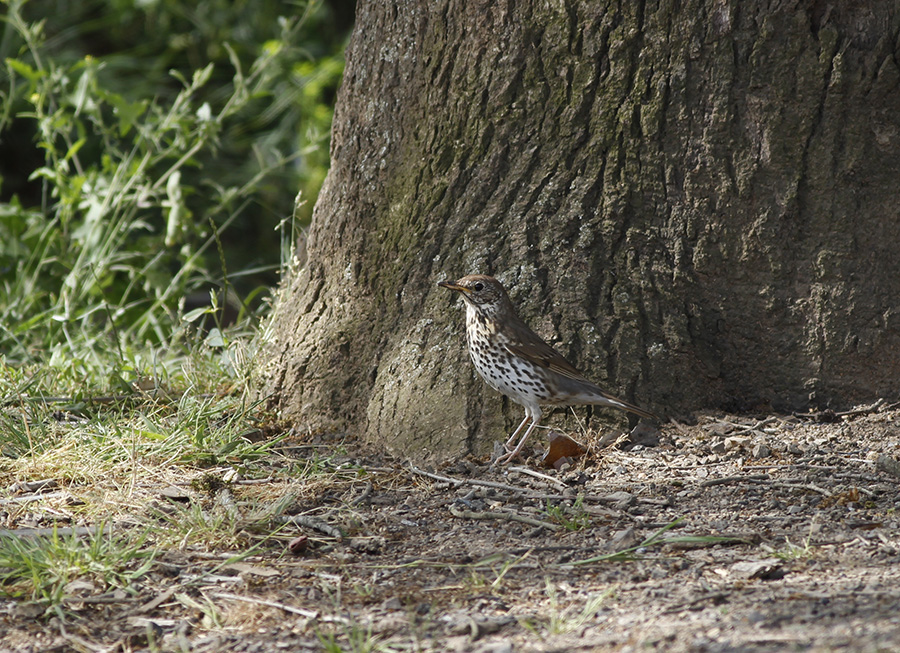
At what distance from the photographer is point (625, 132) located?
169 inches

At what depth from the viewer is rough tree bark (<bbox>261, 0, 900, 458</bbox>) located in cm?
420

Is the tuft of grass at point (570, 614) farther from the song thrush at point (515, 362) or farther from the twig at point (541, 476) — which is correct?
the song thrush at point (515, 362)

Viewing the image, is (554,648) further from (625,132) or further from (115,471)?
(625,132)

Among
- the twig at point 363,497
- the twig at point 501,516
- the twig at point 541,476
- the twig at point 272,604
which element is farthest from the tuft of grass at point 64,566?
the twig at point 541,476

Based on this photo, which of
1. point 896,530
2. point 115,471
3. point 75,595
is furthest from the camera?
point 115,471

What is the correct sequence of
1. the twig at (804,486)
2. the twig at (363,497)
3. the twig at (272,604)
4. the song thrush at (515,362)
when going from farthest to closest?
the song thrush at (515,362), the twig at (363,497), the twig at (804,486), the twig at (272,604)

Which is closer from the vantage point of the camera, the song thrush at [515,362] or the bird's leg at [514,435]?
the song thrush at [515,362]

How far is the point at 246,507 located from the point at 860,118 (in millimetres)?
2902

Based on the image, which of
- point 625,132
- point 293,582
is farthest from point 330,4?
point 293,582

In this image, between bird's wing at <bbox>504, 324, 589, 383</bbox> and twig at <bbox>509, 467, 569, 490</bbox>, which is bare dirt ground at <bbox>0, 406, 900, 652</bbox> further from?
bird's wing at <bbox>504, 324, 589, 383</bbox>

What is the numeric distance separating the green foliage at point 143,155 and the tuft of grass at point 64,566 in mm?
2429

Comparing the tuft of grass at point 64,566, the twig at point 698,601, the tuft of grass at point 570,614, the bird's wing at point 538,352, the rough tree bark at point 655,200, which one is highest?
the rough tree bark at point 655,200

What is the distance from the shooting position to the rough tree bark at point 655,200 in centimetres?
420

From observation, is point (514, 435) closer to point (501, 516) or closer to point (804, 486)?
point (501, 516)
